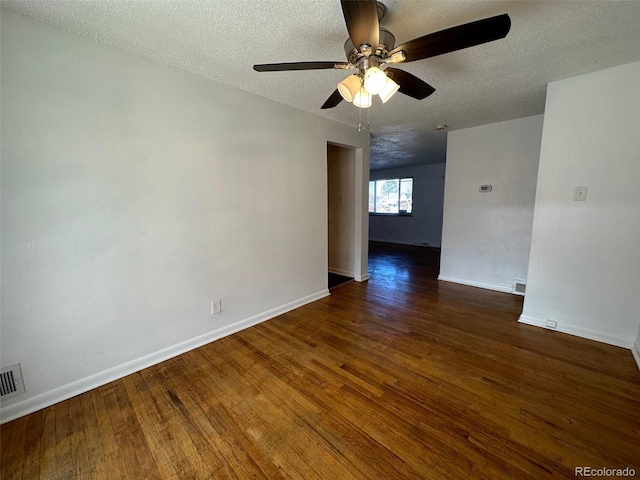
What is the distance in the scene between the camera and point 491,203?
3.61 metres

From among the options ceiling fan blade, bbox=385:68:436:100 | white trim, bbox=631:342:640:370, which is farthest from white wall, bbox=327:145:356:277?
white trim, bbox=631:342:640:370

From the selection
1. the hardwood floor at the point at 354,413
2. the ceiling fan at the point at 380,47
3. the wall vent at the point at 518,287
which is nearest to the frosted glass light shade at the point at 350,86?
the ceiling fan at the point at 380,47

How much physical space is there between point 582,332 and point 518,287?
118 centimetres

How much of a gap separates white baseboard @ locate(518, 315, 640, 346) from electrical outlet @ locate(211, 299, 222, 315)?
307 centimetres

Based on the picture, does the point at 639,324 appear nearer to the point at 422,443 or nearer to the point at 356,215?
the point at 422,443

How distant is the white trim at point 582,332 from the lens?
217 centimetres

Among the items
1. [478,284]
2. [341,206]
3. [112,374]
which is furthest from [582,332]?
[112,374]

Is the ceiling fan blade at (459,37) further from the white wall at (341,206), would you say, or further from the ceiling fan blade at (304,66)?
the white wall at (341,206)

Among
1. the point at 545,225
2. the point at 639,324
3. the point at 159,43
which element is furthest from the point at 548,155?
the point at 159,43

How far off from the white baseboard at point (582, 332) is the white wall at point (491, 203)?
106cm

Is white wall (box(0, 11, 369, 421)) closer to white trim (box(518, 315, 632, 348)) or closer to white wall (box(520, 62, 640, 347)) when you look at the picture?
white wall (box(520, 62, 640, 347))

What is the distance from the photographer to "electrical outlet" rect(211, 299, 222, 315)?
230 centimetres

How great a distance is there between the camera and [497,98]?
2604 millimetres

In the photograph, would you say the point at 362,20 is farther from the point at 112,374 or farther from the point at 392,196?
the point at 392,196
